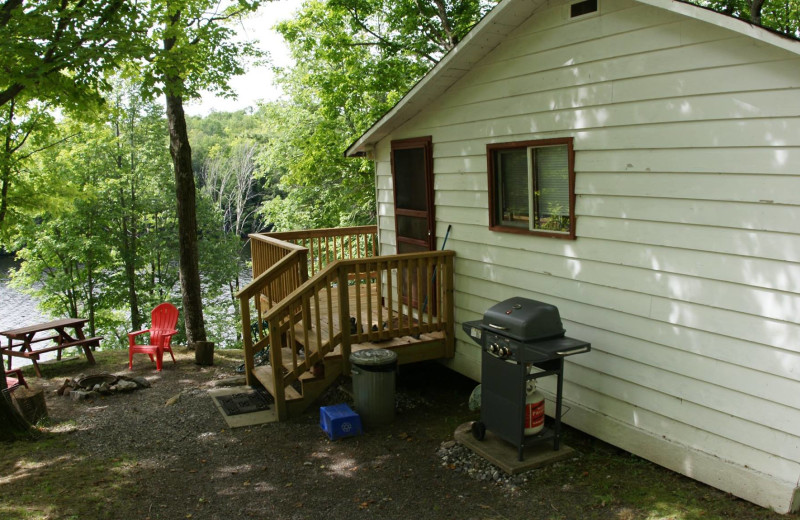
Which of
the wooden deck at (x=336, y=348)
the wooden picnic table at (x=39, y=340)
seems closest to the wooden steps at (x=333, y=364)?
the wooden deck at (x=336, y=348)

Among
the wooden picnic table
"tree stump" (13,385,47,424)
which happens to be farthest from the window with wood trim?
the wooden picnic table

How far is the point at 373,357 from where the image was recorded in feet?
20.8

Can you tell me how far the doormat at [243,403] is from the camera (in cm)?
694

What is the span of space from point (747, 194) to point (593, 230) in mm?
1407

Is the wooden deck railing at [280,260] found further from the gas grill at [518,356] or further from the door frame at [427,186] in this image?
the gas grill at [518,356]

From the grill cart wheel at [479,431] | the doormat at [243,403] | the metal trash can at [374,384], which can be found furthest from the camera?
the doormat at [243,403]

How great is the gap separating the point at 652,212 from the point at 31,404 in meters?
7.03

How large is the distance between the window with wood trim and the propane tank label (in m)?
1.63

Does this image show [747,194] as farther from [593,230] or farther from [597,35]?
[597,35]

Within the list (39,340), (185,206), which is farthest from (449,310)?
(39,340)

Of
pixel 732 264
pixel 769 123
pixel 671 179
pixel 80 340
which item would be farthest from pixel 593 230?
pixel 80 340

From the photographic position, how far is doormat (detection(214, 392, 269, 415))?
6.94 metres

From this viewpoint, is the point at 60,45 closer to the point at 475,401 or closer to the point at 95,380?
the point at 95,380

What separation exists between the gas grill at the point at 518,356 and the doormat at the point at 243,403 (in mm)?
2963
